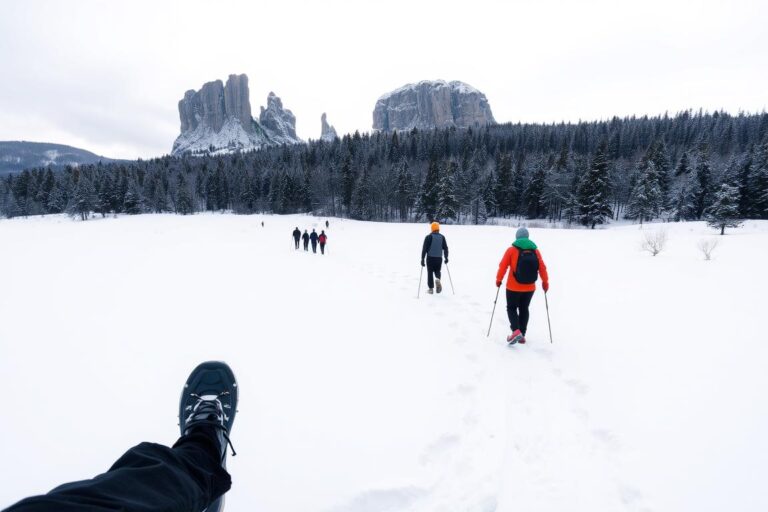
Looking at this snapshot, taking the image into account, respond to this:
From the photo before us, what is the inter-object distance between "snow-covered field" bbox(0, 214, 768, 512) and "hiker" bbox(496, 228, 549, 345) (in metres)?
0.37

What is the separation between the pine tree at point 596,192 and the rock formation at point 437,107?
14023 centimetres

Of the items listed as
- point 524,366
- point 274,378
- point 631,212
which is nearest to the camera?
point 274,378

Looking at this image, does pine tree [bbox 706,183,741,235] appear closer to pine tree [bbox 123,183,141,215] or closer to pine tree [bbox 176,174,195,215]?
pine tree [bbox 176,174,195,215]

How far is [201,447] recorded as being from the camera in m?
2.02

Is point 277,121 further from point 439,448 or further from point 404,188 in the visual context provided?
point 439,448

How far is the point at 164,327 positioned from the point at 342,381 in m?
3.39

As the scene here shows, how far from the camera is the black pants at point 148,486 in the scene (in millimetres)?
1184

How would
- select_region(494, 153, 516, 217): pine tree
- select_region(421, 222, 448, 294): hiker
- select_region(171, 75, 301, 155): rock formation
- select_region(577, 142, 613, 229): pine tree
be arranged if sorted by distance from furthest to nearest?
1. select_region(171, 75, 301, 155): rock formation
2. select_region(494, 153, 516, 217): pine tree
3. select_region(577, 142, 613, 229): pine tree
4. select_region(421, 222, 448, 294): hiker

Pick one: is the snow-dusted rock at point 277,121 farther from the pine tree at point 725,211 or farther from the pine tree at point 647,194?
the pine tree at point 725,211

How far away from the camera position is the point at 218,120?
504 feet

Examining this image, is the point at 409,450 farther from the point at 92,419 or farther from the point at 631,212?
the point at 631,212

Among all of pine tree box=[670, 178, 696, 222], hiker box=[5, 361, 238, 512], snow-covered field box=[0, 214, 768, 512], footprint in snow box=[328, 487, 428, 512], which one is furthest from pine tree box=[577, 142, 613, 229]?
hiker box=[5, 361, 238, 512]

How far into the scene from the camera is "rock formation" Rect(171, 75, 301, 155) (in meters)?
149

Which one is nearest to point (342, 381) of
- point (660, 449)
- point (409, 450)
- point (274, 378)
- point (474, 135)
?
point (274, 378)
